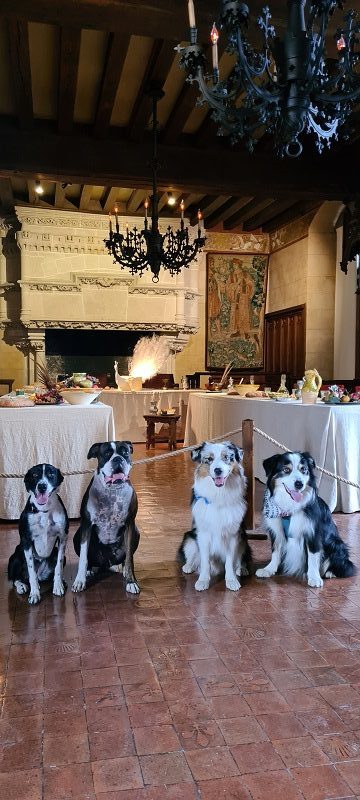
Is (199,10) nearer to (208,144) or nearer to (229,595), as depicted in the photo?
(208,144)

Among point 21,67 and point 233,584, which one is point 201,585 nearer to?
point 233,584

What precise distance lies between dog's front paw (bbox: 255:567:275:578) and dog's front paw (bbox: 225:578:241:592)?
229 millimetres

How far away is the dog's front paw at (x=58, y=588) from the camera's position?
2.99 meters

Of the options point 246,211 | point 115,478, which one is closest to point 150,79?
point 115,478

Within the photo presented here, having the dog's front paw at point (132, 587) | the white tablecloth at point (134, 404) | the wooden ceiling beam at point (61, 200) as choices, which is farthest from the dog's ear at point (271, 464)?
the wooden ceiling beam at point (61, 200)

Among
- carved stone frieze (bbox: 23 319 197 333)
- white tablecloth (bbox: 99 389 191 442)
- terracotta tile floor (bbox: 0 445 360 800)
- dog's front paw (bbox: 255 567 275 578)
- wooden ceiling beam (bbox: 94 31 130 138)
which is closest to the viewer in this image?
terracotta tile floor (bbox: 0 445 360 800)

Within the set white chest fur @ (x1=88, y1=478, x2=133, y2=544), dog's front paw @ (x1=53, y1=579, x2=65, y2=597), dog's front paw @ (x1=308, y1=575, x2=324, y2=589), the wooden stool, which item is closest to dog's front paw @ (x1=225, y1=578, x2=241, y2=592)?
dog's front paw @ (x1=308, y1=575, x2=324, y2=589)

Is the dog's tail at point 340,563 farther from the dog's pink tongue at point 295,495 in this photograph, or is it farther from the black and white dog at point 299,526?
the dog's pink tongue at point 295,495

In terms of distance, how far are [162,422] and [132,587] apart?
17.6 feet

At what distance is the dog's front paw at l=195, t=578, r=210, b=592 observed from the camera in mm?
3076

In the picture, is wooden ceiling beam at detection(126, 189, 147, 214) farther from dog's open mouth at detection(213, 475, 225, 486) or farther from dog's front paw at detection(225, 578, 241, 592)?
dog's front paw at detection(225, 578, 241, 592)

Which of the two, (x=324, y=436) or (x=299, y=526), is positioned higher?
(x=324, y=436)

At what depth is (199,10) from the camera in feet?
12.8

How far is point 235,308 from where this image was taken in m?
13.1
